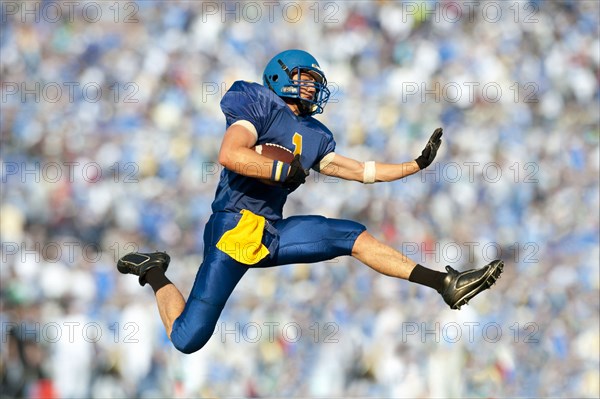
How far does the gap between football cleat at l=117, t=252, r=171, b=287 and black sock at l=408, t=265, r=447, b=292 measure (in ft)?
3.89

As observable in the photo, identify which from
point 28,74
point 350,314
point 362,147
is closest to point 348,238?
point 350,314

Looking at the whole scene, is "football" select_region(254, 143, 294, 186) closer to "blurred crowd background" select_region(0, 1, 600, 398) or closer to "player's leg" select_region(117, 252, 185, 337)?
"player's leg" select_region(117, 252, 185, 337)

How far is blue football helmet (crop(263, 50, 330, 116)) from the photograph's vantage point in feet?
13.0

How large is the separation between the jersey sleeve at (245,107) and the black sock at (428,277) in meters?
0.83

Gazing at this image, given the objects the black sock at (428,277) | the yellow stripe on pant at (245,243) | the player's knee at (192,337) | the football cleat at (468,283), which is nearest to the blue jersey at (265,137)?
the yellow stripe on pant at (245,243)

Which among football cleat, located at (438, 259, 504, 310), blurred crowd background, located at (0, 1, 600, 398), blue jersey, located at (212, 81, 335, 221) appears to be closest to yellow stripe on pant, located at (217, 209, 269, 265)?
blue jersey, located at (212, 81, 335, 221)

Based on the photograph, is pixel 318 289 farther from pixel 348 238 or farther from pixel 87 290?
pixel 348 238

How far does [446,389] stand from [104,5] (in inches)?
149

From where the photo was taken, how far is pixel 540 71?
7.45 m

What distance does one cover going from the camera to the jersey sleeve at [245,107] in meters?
3.80

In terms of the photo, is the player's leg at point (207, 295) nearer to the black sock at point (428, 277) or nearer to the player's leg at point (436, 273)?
the player's leg at point (436, 273)

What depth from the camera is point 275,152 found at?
3.87 metres

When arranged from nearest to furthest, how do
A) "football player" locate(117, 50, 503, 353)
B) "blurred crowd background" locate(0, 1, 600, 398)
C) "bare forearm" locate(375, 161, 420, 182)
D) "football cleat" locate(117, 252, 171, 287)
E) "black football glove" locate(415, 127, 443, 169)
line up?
"football player" locate(117, 50, 503, 353) → "black football glove" locate(415, 127, 443, 169) → "bare forearm" locate(375, 161, 420, 182) → "football cleat" locate(117, 252, 171, 287) → "blurred crowd background" locate(0, 1, 600, 398)

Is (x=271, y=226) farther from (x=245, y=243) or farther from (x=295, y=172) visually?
(x=295, y=172)
